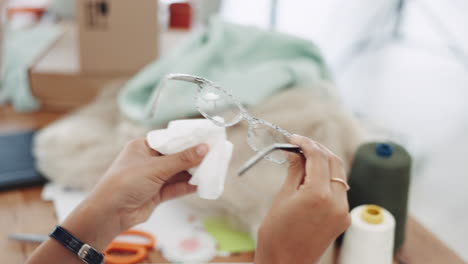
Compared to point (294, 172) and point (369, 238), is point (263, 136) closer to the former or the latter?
point (294, 172)

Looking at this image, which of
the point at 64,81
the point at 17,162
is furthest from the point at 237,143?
the point at 64,81

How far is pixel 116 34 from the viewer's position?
42.3 inches

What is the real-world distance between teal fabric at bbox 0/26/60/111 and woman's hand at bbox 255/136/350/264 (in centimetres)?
88

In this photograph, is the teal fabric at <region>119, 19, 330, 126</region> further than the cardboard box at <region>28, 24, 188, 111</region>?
No

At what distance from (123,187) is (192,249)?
21 cm

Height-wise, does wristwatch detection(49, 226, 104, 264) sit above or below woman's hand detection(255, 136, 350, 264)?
below

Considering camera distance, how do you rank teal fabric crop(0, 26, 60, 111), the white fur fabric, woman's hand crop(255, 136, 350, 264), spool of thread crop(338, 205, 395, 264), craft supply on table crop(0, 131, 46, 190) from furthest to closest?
teal fabric crop(0, 26, 60, 111)
craft supply on table crop(0, 131, 46, 190)
the white fur fabric
spool of thread crop(338, 205, 395, 264)
woman's hand crop(255, 136, 350, 264)

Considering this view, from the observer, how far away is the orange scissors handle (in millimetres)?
651

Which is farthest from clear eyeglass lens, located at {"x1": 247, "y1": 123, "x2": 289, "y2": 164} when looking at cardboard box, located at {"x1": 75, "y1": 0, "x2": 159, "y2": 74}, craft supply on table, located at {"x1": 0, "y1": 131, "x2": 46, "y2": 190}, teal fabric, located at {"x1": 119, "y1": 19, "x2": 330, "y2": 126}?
cardboard box, located at {"x1": 75, "y1": 0, "x2": 159, "y2": 74}

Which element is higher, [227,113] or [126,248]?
[227,113]

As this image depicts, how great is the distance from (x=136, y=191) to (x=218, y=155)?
110 millimetres

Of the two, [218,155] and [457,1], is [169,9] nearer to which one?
[457,1]

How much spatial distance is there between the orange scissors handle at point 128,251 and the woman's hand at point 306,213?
0.80 ft

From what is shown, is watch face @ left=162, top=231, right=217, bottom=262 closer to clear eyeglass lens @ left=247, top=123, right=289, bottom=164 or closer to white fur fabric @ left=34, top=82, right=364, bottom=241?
white fur fabric @ left=34, top=82, right=364, bottom=241
